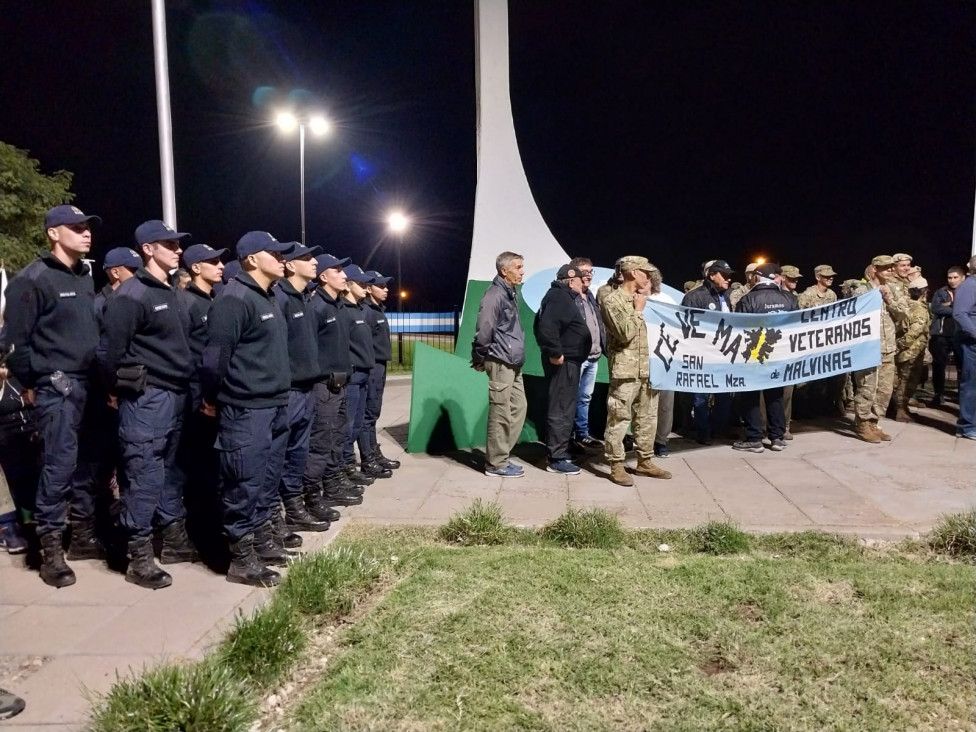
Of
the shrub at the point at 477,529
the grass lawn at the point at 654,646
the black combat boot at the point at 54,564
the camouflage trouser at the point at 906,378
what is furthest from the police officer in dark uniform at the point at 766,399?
the black combat boot at the point at 54,564

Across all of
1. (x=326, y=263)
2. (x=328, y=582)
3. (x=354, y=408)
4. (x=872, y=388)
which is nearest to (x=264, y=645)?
(x=328, y=582)

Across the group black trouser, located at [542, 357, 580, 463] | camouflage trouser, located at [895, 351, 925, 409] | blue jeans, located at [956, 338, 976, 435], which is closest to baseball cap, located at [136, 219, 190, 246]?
black trouser, located at [542, 357, 580, 463]

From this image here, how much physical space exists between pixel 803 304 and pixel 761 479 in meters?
3.17

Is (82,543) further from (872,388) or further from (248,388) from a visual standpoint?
(872,388)

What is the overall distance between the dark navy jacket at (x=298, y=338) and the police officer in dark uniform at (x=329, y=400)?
1.11 feet

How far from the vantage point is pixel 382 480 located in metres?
6.35

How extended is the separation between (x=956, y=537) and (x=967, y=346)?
13.3 feet

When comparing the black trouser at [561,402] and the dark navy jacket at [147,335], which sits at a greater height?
the dark navy jacket at [147,335]

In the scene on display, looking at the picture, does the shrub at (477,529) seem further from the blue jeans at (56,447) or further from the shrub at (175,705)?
the blue jeans at (56,447)

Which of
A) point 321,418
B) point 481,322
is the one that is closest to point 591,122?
point 481,322

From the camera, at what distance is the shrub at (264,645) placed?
295 centimetres

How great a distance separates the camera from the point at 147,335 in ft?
13.1

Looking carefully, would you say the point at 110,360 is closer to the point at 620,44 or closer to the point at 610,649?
the point at 610,649

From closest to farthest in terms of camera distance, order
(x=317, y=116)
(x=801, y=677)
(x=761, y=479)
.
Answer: (x=801, y=677)
(x=761, y=479)
(x=317, y=116)
